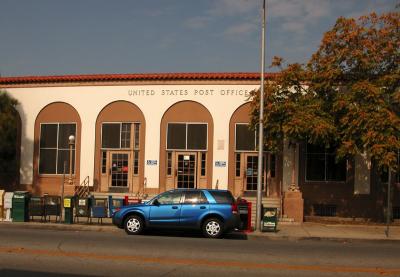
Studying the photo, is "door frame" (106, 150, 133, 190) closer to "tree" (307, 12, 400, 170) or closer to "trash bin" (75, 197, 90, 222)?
"trash bin" (75, 197, 90, 222)

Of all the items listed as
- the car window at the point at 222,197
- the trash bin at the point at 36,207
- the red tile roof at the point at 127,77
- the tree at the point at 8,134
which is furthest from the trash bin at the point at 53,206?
the red tile roof at the point at 127,77

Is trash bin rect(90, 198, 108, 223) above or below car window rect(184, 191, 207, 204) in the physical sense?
below

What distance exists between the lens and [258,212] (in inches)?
748

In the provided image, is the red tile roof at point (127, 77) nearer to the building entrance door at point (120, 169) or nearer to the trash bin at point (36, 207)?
the building entrance door at point (120, 169)

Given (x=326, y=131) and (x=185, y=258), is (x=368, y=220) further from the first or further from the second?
(x=185, y=258)

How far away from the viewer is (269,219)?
18719 millimetres

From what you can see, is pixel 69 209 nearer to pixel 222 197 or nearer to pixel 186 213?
pixel 186 213

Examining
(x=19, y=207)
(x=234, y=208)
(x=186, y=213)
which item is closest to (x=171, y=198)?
(x=186, y=213)

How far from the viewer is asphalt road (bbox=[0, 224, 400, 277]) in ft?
31.8

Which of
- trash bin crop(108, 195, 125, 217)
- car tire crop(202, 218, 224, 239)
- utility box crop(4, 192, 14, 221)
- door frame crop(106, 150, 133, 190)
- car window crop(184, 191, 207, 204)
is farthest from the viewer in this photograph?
door frame crop(106, 150, 133, 190)

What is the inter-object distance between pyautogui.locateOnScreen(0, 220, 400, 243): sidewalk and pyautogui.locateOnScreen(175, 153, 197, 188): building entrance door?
661 cm

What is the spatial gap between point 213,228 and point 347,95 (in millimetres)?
8106

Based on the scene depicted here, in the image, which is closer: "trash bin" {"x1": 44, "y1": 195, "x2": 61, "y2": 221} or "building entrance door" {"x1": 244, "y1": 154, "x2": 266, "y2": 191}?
"trash bin" {"x1": 44, "y1": 195, "x2": 61, "y2": 221}

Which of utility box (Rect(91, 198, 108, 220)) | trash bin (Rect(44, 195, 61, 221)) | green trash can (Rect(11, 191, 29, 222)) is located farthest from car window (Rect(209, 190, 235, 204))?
green trash can (Rect(11, 191, 29, 222))
